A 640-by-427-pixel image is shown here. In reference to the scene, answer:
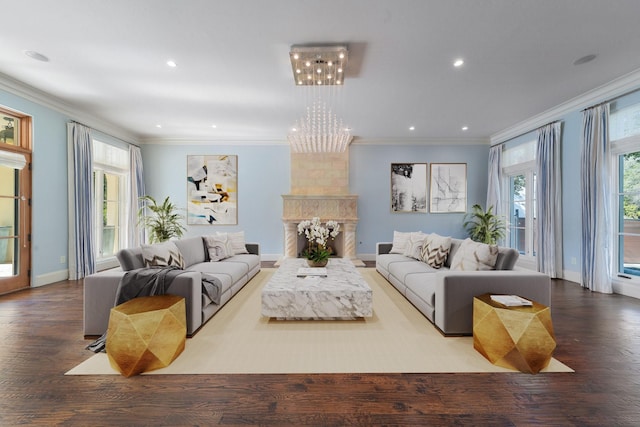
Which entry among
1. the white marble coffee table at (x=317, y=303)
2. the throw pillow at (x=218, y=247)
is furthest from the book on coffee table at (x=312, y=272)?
the throw pillow at (x=218, y=247)

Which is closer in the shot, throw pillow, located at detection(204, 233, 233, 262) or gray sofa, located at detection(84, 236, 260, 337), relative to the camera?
gray sofa, located at detection(84, 236, 260, 337)

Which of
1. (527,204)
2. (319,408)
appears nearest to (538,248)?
(527,204)

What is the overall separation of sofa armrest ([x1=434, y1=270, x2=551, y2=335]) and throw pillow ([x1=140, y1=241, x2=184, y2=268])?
2953 millimetres

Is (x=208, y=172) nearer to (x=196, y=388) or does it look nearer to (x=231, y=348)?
(x=231, y=348)

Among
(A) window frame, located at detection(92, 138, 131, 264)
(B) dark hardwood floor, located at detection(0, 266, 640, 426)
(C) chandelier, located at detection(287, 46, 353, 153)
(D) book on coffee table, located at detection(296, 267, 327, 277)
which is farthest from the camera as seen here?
(A) window frame, located at detection(92, 138, 131, 264)

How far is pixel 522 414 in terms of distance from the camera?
162 cm

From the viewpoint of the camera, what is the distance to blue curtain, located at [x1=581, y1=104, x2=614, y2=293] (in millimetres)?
4227

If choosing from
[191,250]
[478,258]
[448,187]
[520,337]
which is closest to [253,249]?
[191,250]

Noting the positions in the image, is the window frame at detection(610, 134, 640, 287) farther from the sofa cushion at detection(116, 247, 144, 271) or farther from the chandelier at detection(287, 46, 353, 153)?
the sofa cushion at detection(116, 247, 144, 271)

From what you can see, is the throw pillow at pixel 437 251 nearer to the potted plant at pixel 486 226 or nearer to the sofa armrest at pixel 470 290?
the sofa armrest at pixel 470 290

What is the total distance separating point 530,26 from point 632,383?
317cm

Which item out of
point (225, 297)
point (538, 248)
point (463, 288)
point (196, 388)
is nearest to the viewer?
point (196, 388)

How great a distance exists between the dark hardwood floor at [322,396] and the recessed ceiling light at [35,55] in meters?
3.24

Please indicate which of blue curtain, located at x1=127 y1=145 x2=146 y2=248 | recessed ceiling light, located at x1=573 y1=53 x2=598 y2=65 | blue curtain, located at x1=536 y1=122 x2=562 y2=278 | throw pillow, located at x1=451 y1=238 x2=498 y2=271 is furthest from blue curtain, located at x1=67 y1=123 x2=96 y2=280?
blue curtain, located at x1=536 y1=122 x2=562 y2=278
